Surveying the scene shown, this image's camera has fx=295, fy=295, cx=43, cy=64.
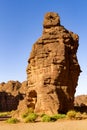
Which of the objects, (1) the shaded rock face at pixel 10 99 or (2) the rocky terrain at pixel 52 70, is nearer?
(2) the rocky terrain at pixel 52 70

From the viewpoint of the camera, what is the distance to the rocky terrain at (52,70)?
33.9m

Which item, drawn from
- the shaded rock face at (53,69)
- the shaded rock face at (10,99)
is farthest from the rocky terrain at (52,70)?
the shaded rock face at (10,99)

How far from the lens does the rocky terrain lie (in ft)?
111

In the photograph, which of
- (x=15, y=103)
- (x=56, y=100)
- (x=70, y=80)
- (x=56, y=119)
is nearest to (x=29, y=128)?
(x=56, y=119)

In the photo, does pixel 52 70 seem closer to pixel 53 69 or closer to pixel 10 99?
pixel 53 69

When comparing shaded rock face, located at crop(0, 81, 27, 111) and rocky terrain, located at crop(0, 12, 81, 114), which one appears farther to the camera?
shaded rock face, located at crop(0, 81, 27, 111)

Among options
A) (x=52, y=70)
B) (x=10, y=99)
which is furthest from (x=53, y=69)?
(x=10, y=99)

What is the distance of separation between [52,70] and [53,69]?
0.57ft

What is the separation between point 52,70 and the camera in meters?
35.4

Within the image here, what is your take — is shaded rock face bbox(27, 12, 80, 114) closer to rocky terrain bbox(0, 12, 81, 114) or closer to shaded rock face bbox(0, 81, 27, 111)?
rocky terrain bbox(0, 12, 81, 114)

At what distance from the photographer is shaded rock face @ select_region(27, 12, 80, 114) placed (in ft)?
111

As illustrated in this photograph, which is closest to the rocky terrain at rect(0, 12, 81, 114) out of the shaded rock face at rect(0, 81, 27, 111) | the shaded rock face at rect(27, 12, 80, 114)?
the shaded rock face at rect(27, 12, 80, 114)

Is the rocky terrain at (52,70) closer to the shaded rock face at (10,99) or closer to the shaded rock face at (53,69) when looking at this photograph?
the shaded rock face at (53,69)

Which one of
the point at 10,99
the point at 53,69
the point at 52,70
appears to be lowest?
the point at 52,70
